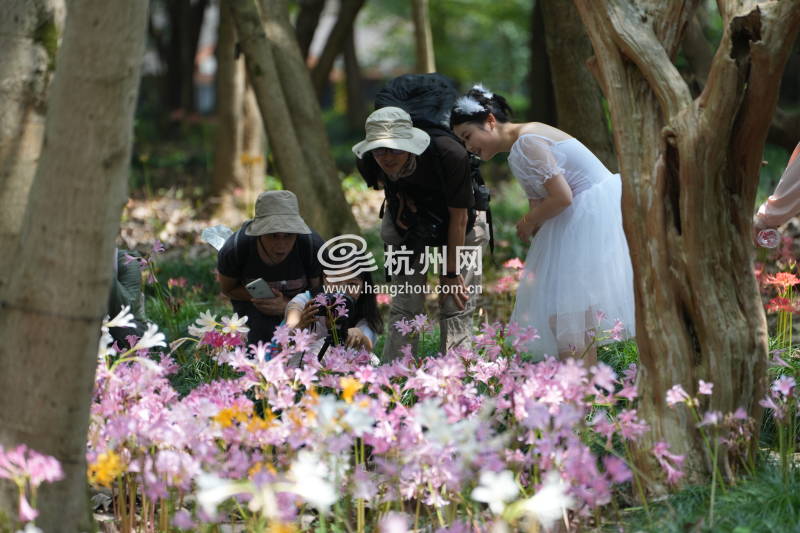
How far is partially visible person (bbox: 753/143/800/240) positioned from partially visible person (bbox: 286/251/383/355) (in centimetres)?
195

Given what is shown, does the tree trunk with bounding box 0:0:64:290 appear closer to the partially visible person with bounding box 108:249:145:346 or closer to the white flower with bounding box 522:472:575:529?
the partially visible person with bounding box 108:249:145:346

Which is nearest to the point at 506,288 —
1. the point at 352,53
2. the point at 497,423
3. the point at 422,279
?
the point at 422,279

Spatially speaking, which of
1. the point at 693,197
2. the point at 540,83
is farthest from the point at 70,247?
the point at 540,83

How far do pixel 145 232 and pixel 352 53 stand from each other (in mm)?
11837

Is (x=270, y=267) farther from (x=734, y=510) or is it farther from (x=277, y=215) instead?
(x=734, y=510)

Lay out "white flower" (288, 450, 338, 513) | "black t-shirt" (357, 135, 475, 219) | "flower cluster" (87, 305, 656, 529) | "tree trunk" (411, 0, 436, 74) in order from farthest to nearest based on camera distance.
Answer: "tree trunk" (411, 0, 436, 74)
"black t-shirt" (357, 135, 475, 219)
"flower cluster" (87, 305, 656, 529)
"white flower" (288, 450, 338, 513)

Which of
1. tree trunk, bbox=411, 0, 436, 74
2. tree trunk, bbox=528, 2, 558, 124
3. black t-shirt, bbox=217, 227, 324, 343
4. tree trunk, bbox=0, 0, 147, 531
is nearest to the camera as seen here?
tree trunk, bbox=0, 0, 147, 531

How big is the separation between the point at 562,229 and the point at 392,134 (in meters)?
0.94

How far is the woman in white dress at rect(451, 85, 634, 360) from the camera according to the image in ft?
15.0

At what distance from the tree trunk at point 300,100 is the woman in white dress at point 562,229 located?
326 cm

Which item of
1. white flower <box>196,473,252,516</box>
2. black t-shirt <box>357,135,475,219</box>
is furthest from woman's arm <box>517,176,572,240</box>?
white flower <box>196,473,252,516</box>

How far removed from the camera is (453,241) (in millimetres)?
4965

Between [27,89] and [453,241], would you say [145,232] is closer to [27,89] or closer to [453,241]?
[453,241]

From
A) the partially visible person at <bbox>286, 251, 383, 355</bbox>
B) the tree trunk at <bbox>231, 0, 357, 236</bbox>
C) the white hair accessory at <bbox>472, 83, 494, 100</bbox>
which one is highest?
the tree trunk at <bbox>231, 0, 357, 236</bbox>
